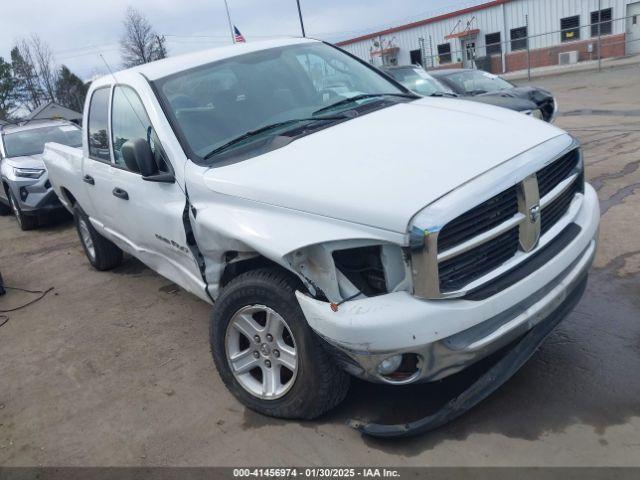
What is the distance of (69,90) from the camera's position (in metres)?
46.0

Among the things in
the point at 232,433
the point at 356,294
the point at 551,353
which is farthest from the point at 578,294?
the point at 232,433

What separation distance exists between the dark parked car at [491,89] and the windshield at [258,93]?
4.44 meters

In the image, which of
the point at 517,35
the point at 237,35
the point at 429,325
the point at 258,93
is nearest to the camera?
the point at 429,325

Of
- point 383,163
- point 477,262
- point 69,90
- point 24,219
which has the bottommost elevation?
point 24,219

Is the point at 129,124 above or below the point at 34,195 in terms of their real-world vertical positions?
above

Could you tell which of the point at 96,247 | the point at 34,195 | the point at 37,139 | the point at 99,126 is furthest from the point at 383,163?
the point at 37,139

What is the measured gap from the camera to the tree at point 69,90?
4466 centimetres

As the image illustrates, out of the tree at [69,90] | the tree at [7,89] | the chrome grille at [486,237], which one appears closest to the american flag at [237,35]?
the chrome grille at [486,237]

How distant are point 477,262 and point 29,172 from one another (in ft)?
26.9

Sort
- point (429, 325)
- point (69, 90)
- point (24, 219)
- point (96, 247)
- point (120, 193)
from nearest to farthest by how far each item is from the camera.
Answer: point (429, 325), point (120, 193), point (96, 247), point (24, 219), point (69, 90)

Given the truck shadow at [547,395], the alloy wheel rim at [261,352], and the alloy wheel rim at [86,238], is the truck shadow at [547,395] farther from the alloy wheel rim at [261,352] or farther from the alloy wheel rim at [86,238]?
the alloy wheel rim at [86,238]

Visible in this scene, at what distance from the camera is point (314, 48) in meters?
4.34

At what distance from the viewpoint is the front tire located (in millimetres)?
2727

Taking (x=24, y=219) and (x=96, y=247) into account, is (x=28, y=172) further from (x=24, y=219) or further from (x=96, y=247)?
(x=96, y=247)
